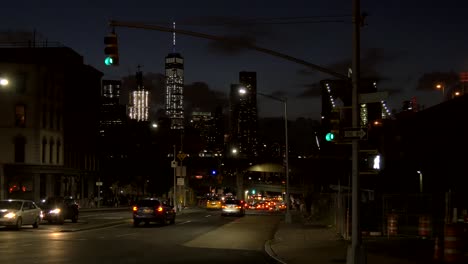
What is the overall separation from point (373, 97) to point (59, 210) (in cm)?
2799

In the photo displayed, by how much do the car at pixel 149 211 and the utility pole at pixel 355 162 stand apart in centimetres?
2326

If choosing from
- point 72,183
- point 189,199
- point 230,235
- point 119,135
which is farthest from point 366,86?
point 189,199

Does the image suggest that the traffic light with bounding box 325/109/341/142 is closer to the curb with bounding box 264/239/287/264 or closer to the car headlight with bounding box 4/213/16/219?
the curb with bounding box 264/239/287/264

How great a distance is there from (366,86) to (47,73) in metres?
46.9

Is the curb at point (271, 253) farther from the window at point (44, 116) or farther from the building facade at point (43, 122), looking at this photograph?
the window at point (44, 116)

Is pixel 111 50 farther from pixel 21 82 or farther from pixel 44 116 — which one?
pixel 44 116

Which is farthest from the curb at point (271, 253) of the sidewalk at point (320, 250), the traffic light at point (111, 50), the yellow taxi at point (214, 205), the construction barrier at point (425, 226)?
the yellow taxi at point (214, 205)

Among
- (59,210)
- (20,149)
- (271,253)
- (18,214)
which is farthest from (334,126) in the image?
(20,149)

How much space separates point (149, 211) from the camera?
38.3 metres

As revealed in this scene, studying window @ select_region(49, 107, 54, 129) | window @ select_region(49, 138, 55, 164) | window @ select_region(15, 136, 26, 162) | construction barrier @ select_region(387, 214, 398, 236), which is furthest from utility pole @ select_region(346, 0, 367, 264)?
window @ select_region(49, 138, 55, 164)

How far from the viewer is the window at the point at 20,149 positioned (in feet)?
218

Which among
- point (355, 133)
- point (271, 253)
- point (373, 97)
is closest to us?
point (355, 133)

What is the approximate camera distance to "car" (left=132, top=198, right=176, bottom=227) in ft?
125

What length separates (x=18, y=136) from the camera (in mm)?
66375
